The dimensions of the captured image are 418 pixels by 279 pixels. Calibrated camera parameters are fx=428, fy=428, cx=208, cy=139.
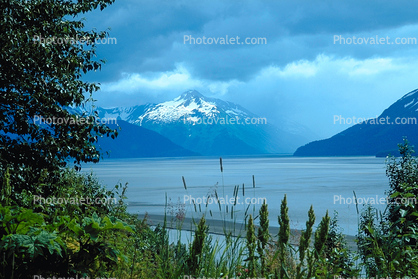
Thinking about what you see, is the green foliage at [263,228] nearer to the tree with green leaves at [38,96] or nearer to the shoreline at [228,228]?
the shoreline at [228,228]

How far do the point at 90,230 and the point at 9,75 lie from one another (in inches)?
254

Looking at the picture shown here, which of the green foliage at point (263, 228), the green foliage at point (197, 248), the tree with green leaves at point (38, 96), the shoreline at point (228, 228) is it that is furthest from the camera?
the tree with green leaves at point (38, 96)

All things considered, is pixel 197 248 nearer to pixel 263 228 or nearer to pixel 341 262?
pixel 263 228

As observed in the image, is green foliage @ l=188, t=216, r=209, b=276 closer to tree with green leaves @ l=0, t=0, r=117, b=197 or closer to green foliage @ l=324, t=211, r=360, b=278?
green foliage @ l=324, t=211, r=360, b=278

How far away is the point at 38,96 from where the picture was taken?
360 inches

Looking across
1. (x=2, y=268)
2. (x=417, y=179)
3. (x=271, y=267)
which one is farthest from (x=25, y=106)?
(x=417, y=179)

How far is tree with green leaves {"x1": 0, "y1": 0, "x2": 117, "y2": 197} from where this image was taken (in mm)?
8789

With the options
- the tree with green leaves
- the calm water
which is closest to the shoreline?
the calm water

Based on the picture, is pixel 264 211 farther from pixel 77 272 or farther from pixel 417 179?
pixel 417 179

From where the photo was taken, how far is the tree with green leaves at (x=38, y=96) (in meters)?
8.79

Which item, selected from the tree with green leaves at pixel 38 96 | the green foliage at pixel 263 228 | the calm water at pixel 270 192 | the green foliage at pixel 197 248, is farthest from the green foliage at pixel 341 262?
the tree with green leaves at pixel 38 96

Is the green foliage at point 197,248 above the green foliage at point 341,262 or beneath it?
above

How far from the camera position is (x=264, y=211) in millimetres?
3555

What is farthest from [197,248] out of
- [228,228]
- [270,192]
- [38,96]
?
[270,192]
